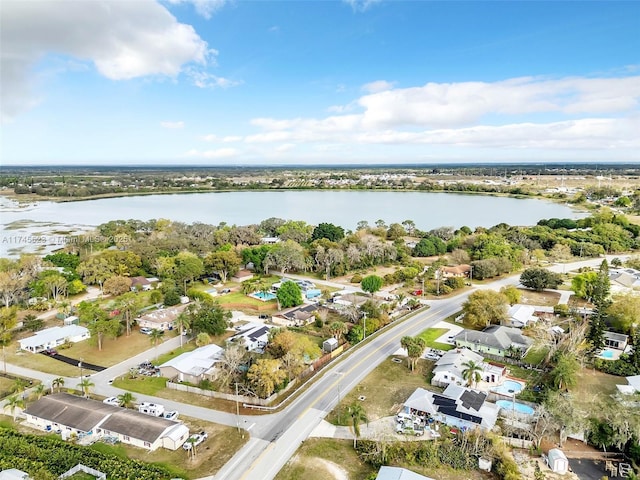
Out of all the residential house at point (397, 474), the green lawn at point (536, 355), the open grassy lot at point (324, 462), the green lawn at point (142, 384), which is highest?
the residential house at point (397, 474)

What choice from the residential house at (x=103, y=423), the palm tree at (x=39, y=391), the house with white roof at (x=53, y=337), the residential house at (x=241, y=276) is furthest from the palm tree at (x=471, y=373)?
the residential house at (x=241, y=276)

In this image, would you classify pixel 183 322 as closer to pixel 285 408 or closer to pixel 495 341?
pixel 285 408

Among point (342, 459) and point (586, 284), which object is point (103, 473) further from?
point (586, 284)

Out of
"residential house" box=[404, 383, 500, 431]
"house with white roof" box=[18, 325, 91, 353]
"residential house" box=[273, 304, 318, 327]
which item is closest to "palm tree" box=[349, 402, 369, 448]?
"residential house" box=[404, 383, 500, 431]

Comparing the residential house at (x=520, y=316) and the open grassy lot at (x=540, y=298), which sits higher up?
the residential house at (x=520, y=316)

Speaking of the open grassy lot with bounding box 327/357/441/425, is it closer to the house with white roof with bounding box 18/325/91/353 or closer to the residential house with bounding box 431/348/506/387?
the residential house with bounding box 431/348/506/387

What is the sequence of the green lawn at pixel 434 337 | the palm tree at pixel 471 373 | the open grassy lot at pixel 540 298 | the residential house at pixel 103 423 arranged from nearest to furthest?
1. the residential house at pixel 103 423
2. the palm tree at pixel 471 373
3. the green lawn at pixel 434 337
4. the open grassy lot at pixel 540 298

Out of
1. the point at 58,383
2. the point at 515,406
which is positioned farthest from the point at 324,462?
the point at 58,383

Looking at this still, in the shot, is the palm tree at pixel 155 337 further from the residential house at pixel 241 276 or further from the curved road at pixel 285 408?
the residential house at pixel 241 276
